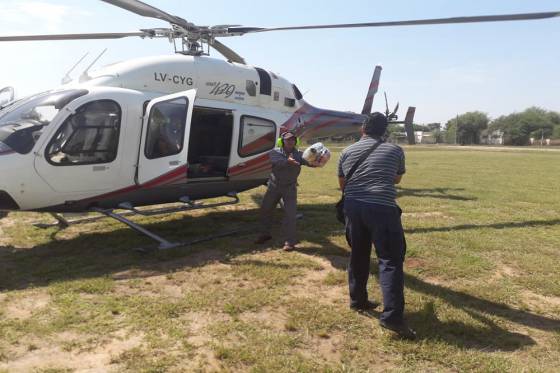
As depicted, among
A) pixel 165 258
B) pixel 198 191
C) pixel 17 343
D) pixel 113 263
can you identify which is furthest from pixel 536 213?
pixel 17 343

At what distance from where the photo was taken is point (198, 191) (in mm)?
A: 7559

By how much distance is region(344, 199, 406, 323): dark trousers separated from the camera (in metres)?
3.76

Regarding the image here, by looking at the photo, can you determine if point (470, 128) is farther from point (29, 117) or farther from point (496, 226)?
point (29, 117)

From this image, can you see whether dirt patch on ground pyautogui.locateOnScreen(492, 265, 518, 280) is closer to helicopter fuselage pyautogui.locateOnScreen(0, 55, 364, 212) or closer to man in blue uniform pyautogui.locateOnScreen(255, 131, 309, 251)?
man in blue uniform pyautogui.locateOnScreen(255, 131, 309, 251)

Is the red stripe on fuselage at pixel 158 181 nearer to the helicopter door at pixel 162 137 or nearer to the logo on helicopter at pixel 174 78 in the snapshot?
the helicopter door at pixel 162 137

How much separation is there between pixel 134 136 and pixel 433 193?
354 inches

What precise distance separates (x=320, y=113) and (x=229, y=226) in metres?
3.81

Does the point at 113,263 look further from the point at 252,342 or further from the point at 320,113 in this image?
the point at 320,113

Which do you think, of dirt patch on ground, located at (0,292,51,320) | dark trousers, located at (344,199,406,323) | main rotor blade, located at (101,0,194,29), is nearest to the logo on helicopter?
main rotor blade, located at (101,0,194,29)

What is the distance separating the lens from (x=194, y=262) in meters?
5.76

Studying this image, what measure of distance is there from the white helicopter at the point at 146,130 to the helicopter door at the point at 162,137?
0.05 feet

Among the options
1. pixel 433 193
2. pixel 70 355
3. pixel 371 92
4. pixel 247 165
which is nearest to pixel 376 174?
pixel 70 355

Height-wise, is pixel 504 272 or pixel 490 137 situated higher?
pixel 490 137

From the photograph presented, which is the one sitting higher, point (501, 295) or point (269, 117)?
point (269, 117)
